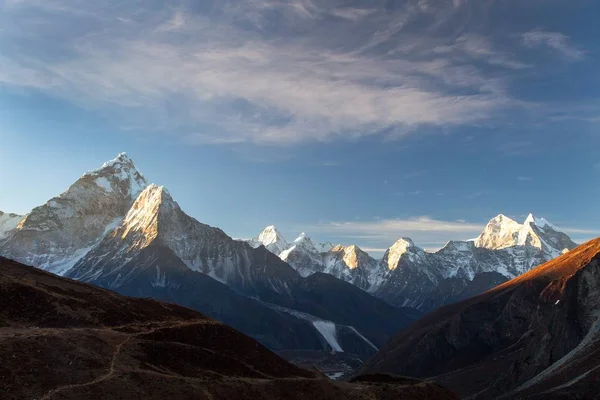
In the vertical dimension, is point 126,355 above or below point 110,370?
above

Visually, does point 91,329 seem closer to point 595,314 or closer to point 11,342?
point 11,342

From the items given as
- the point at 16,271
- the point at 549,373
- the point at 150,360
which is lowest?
the point at 549,373

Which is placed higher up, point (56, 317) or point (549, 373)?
point (56, 317)

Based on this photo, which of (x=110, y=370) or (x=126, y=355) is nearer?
(x=110, y=370)

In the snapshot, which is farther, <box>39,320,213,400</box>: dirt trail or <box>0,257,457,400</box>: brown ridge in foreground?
<box>0,257,457,400</box>: brown ridge in foreground

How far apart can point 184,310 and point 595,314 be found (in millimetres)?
140540

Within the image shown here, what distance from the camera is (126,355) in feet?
207

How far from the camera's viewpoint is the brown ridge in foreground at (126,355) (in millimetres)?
53469

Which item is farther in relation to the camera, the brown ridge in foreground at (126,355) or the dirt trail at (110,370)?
the brown ridge in foreground at (126,355)

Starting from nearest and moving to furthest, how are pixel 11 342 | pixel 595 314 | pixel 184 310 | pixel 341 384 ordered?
pixel 11 342 → pixel 341 384 → pixel 184 310 → pixel 595 314

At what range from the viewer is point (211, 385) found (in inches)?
2426

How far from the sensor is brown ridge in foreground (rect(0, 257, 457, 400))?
2105 inches

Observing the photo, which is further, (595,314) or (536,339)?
(536,339)

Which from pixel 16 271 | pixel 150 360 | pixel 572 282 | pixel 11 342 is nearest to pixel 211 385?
pixel 150 360
